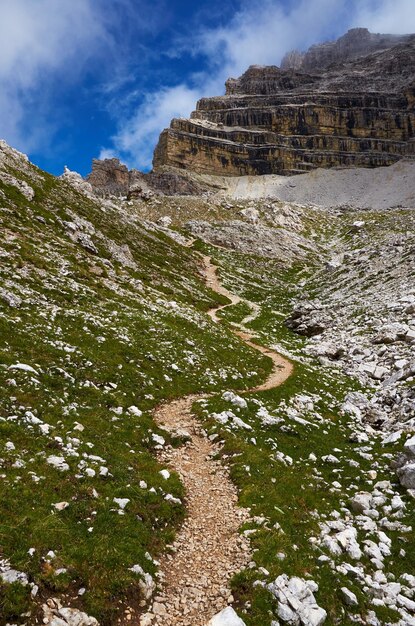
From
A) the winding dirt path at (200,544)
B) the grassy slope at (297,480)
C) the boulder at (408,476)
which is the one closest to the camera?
the winding dirt path at (200,544)

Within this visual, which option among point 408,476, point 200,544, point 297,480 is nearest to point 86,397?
point 200,544

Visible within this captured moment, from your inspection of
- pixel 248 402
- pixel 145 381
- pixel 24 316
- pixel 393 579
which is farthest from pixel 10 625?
pixel 24 316

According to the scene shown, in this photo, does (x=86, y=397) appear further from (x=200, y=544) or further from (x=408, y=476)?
(x=408, y=476)

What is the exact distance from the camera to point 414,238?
71.6 m

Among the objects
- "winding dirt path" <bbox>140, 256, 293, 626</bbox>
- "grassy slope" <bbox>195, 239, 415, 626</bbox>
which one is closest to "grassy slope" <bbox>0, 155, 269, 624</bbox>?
"winding dirt path" <bbox>140, 256, 293, 626</bbox>

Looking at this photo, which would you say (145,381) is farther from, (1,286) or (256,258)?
(256,258)

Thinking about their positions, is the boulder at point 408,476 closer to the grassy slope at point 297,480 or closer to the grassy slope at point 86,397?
the grassy slope at point 297,480

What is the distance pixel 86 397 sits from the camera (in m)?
18.1

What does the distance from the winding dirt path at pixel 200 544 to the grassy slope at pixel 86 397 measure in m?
0.69

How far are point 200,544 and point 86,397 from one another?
919cm

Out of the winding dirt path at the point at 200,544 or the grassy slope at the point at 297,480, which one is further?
the grassy slope at the point at 297,480

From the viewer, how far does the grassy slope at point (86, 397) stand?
9266mm

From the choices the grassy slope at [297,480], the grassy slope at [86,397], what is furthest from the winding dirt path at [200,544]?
the grassy slope at [86,397]

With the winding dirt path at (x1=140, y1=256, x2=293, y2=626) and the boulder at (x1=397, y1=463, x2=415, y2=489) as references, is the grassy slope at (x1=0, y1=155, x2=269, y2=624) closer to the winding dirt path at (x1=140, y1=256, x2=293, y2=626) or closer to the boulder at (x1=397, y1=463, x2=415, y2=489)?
the winding dirt path at (x1=140, y1=256, x2=293, y2=626)
